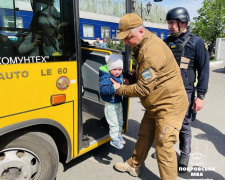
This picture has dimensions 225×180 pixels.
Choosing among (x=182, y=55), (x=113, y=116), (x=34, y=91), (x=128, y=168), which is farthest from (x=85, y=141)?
(x=182, y=55)

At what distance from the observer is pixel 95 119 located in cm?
346

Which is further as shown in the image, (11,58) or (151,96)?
(151,96)

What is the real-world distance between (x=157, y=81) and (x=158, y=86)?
6 cm

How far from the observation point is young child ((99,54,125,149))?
2234 millimetres

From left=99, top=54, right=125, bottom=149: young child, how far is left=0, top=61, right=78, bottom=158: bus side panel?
12.8 inches

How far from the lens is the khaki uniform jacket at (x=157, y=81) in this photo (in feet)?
6.19

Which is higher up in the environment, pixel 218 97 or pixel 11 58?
pixel 11 58

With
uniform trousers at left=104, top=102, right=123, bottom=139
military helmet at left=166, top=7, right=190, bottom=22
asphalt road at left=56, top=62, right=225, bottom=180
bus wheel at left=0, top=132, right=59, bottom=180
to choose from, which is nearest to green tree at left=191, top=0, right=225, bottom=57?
asphalt road at left=56, top=62, right=225, bottom=180

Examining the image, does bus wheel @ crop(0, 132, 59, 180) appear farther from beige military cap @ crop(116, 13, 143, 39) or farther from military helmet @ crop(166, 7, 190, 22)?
military helmet @ crop(166, 7, 190, 22)

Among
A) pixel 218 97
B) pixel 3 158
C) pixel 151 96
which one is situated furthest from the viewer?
pixel 218 97

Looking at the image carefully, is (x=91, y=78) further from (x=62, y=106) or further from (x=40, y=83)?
(x=40, y=83)

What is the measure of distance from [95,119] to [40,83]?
66.9 inches

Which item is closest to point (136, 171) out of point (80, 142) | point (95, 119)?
point (80, 142)

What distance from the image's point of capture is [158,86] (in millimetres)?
2008
